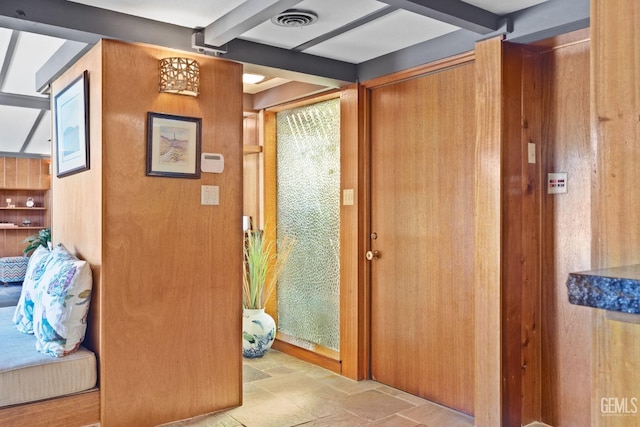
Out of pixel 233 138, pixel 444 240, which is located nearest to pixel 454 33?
pixel 444 240

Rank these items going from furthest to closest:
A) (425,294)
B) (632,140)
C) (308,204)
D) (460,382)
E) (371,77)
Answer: (308,204) < (371,77) < (425,294) < (460,382) < (632,140)

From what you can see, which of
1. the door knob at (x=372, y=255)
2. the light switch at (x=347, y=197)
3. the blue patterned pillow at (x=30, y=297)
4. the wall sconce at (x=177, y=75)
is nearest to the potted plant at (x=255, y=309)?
the light switch at (x=347, y=197)

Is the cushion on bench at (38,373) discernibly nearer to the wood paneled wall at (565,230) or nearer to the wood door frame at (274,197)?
the wood door frame at (274,197)

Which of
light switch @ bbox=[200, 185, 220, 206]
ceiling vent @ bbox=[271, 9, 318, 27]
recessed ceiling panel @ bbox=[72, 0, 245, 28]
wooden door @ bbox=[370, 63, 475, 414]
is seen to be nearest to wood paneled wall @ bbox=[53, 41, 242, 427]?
light switch @ bbox=[200, 185, 220, 206]

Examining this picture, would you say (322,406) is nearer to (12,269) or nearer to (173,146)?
(173,146)

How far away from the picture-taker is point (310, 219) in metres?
4.23

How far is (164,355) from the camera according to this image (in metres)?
2.84

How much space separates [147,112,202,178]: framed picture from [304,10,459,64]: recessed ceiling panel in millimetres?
968

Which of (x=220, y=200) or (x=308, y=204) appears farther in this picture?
(x=308, y=204)

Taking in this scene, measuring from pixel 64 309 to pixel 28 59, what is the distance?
205 centimetres

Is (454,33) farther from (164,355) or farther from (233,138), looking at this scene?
(164,355)

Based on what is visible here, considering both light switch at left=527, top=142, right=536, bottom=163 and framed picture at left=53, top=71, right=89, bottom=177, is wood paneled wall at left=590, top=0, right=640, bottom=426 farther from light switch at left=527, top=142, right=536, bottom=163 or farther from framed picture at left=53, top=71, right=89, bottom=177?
framed picture at left=53, top=71, right=89, bottom=177

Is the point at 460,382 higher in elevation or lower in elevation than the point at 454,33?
lower

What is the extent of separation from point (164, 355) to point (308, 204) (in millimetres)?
1824
